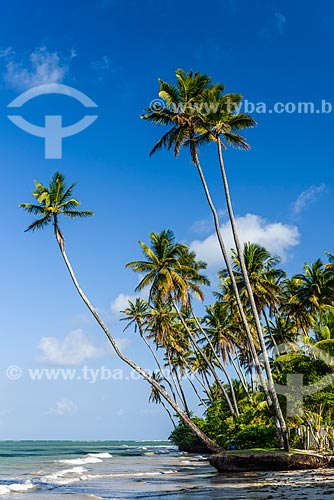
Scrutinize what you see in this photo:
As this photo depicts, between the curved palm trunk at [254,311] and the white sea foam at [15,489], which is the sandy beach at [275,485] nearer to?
the curved palm trunk at [254,311]

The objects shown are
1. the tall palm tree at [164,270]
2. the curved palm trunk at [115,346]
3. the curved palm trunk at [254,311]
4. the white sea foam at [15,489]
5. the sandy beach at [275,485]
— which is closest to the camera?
the sandy beach at [275,485]

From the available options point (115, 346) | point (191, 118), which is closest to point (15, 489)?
point (115, 346)

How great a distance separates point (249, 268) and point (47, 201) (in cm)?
1587

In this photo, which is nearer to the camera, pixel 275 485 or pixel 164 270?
pixel 275 485

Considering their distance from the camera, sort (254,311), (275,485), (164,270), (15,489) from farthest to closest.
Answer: (164,270)
(254,311)
(15,489)
(275,485)

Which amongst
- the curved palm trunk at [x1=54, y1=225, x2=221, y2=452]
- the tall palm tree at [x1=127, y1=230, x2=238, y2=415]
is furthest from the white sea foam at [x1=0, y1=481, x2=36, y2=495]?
the tall palm tree at [x1=127, y1=230, x2=238, y2=415]

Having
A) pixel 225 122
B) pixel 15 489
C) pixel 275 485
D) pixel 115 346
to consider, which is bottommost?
pixel 15 489

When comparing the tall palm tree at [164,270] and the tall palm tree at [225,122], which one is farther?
the tall palm tree at [164,270]

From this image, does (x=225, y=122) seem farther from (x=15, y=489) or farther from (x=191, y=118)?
(x=15, y=489)

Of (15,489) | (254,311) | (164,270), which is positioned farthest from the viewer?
(164,270)

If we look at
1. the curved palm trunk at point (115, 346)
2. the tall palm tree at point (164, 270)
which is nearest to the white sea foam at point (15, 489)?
the curved palm trunk at point (115, 346)

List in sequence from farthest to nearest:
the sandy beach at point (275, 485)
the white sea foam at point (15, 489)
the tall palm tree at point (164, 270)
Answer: the tall palm tree at point (164, 270), the white sea foam at point (15, 489), the sandy beach at point (275, 485)

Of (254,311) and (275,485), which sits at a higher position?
(254,311)

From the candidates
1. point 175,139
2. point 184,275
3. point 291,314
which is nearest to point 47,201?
point 175,139
